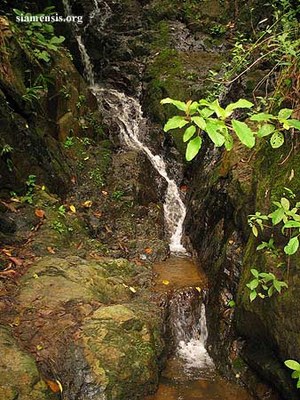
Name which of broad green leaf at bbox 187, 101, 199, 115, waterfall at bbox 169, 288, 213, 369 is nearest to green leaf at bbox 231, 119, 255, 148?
broad green leaf at bbox 187, 101, 199, 115

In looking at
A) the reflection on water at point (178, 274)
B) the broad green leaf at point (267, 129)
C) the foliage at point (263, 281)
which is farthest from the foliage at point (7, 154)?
the broad green leaf at point (267, 129)

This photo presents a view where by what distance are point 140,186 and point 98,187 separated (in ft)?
3.20

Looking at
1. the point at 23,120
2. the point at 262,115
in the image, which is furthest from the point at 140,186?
the point at 262,115

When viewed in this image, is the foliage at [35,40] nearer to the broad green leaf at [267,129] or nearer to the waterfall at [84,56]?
the waterfall at [84,56]

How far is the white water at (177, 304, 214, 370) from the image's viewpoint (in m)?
4.97

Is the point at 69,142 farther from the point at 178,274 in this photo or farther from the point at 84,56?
the point at 84,56

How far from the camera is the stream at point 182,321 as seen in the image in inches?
174

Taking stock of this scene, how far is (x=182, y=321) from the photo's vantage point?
549 centimetres

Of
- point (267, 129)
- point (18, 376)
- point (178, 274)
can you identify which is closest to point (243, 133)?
point (267, 129)

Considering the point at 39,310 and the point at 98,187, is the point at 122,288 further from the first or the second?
the point at 98,187

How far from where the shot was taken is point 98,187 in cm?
758

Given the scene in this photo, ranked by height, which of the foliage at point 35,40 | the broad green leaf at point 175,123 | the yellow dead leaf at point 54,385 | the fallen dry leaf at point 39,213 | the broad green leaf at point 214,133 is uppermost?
the foliage at point 35,40

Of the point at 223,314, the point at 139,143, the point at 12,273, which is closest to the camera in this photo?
the point at 12,273

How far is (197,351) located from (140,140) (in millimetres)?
5835
